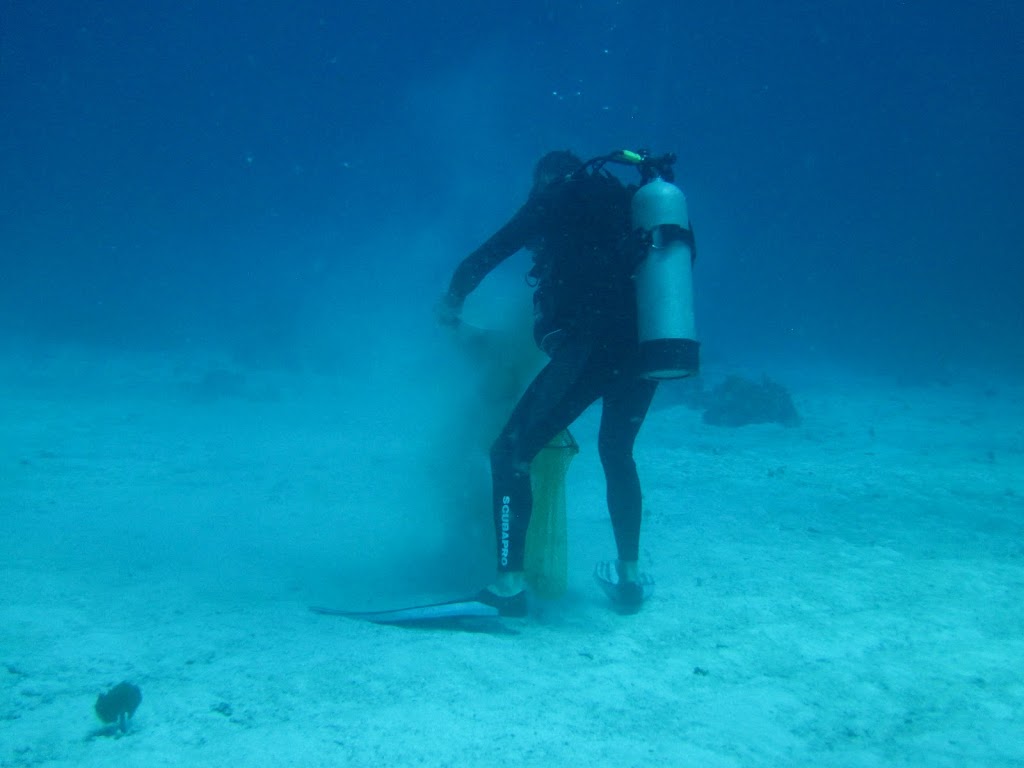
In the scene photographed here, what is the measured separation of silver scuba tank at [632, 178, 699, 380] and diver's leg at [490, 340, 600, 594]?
382 mm

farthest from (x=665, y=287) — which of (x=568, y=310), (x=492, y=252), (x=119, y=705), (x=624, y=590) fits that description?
(x=119, y=705)

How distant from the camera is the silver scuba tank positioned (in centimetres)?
325

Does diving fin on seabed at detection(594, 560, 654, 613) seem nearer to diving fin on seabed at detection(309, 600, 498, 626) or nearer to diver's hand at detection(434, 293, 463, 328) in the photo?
diving fin on seabed at detection(309, 600, 498, 626)

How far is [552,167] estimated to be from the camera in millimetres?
3840

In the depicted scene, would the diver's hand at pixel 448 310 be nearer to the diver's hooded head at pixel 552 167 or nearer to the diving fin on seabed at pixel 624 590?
the diver's hooded head at pixel 552 167

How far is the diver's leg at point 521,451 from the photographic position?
3.41 m

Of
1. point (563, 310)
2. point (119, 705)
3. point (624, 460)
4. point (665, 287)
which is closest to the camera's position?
point (119, 705)

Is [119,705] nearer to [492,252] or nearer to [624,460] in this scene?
[492,252]

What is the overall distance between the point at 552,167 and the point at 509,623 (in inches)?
111

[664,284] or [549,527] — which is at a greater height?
[664,284]

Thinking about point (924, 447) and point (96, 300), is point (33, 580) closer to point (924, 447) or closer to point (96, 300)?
point (924, 447)

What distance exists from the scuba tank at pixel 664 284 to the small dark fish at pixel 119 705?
269 cm

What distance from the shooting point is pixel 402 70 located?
2958 inches

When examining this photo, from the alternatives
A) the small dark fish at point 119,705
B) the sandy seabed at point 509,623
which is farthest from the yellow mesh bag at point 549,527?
the small dark fish at point 119,705
